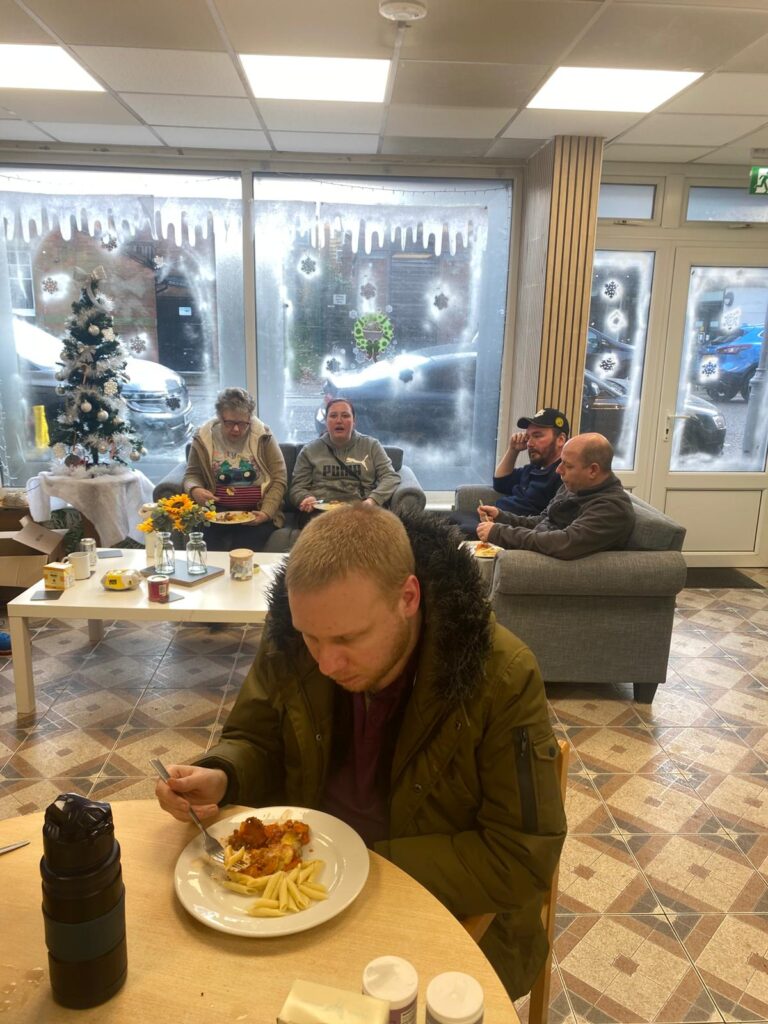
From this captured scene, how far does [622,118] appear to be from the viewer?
13.3 feet

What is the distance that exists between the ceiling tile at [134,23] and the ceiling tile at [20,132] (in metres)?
1.63

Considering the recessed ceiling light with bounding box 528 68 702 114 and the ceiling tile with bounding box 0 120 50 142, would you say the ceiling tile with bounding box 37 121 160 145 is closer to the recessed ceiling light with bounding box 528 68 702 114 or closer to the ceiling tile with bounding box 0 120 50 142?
the ceiling tile with bounding box 0 120 50 142

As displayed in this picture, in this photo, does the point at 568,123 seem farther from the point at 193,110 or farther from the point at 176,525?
the point at 176,525

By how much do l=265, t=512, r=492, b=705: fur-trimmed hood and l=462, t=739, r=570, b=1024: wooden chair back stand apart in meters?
0.25

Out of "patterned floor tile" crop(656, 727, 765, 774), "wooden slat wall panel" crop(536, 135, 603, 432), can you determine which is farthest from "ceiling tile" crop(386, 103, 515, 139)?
"patterned floor tile" crop(656, 727, 765, 774)

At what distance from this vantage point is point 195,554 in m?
3.60

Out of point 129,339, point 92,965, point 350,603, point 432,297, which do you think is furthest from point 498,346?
point 92,965

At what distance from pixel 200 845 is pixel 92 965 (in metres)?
0.28

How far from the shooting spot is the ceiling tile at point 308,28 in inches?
109

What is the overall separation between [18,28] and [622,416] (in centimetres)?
418

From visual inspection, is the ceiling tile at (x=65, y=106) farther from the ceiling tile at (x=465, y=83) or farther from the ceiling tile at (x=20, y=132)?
the ceiling tile at (x=465, y=83)

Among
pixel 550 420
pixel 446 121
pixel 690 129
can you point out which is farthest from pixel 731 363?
pixel 446 121

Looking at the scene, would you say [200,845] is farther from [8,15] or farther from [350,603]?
[8,15]

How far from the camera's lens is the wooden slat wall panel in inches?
178
